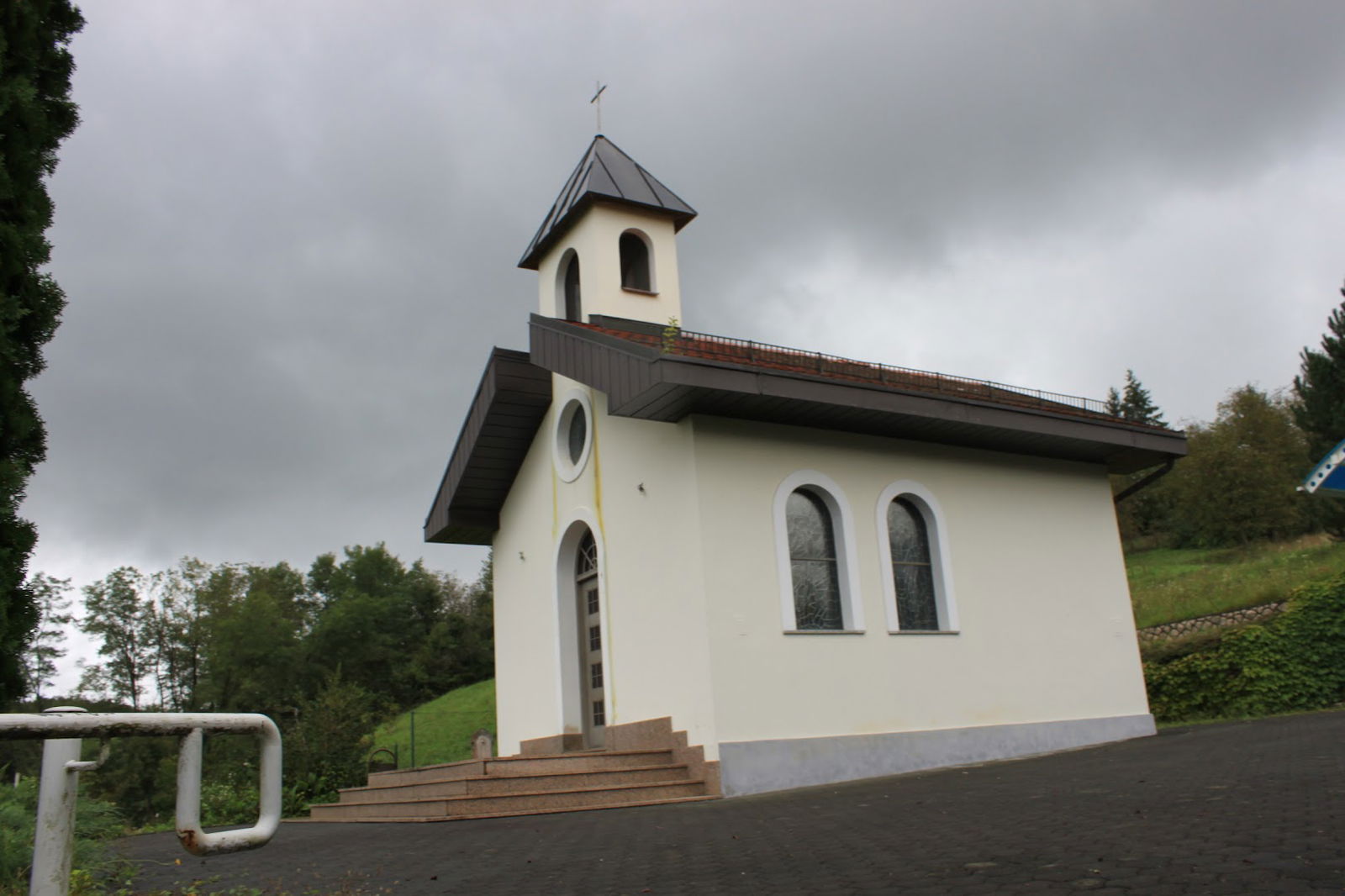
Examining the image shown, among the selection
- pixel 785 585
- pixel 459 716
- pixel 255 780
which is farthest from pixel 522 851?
pixel 459 716

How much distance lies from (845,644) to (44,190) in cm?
840

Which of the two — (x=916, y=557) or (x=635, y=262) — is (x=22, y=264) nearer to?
(x=916, y=557)

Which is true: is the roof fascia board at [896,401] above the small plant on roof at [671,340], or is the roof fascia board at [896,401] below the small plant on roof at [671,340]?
below

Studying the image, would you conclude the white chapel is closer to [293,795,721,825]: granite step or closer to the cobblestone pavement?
[293,795,721,825]: granite step

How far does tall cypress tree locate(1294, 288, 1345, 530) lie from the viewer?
123 ft

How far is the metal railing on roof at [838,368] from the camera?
1088 centimetres

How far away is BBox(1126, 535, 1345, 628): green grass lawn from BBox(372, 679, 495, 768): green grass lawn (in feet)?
47.2

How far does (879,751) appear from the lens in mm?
10875

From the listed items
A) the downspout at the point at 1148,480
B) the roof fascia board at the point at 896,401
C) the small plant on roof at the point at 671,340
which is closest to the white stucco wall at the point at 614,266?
the small plant on roof at the point at 671,340

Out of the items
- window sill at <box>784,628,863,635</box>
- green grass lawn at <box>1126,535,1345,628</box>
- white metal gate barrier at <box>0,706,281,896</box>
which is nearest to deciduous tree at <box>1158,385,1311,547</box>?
Result: green grass lawn at <box>1126,535,1345,628</box>

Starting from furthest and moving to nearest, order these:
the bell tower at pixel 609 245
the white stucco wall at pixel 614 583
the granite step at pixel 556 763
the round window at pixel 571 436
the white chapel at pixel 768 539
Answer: the bell tower at pixel 609 245 → the round window at pixel 571 436 → the white stucco wall at pixel 614 583 → the white chapel at pixel 768 539 → the granite step at pixel 556 763

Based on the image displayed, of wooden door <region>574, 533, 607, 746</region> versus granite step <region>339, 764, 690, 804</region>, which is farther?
wooden door <region>574, 533, 607, 746</region>

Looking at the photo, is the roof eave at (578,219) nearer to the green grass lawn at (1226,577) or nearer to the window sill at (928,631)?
the window sill at (928,631)

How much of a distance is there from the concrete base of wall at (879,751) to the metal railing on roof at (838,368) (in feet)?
12.6
